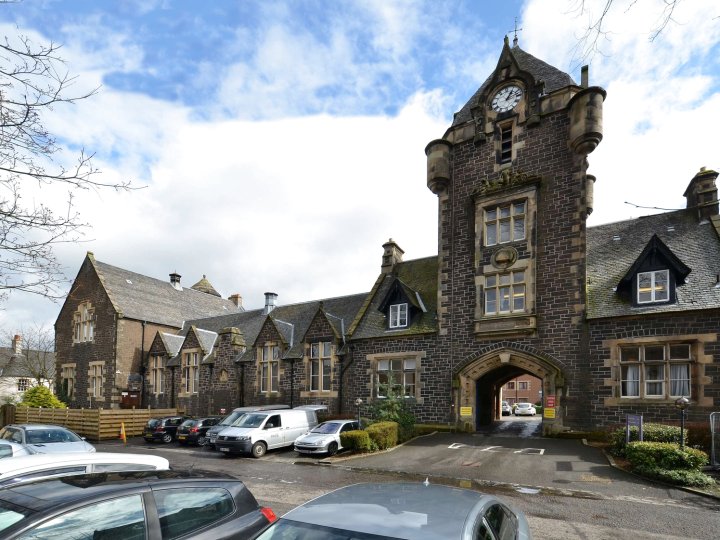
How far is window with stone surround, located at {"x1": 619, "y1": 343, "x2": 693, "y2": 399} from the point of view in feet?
52.2

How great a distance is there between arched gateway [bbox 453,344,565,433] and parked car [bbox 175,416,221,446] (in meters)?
11.7

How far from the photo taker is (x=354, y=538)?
3076 mm

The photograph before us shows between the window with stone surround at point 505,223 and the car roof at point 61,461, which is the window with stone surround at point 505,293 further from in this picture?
the car roof at point 61,461

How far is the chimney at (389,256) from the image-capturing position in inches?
1048

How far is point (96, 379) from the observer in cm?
3416

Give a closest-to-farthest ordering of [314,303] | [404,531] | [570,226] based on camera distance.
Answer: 1. [404,531]
2. [570,226]
3. [314,303]

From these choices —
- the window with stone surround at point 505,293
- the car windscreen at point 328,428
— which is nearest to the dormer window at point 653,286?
the window with stone surround at point 505,293

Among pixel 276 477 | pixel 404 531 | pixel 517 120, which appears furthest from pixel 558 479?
pixel 517 120

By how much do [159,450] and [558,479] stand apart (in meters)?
16.4

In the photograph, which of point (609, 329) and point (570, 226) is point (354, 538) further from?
point (570, 226)

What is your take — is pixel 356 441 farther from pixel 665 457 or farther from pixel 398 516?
pixel 398 516

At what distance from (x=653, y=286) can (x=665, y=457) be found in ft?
22.6

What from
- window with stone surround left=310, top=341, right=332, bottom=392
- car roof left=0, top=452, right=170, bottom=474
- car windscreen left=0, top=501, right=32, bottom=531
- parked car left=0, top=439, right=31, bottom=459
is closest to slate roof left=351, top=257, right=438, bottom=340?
window with stone surround left=310, top=341, right=332, bottom=392

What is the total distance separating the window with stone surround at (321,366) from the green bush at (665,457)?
14801 millimetres
